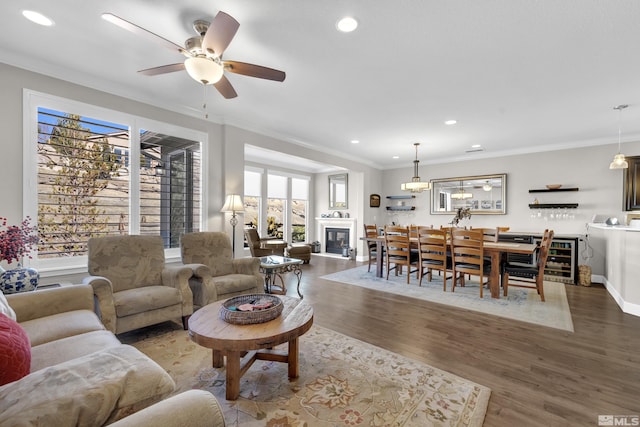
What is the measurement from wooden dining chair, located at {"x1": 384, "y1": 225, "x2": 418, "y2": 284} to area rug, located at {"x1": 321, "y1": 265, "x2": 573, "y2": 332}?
1.18 feet

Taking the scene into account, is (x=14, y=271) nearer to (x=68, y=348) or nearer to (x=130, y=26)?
(x=68, y=348)

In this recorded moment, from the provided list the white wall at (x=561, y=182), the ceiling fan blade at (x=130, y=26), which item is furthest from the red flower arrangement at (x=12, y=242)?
the white wall at (x=561, y=182)

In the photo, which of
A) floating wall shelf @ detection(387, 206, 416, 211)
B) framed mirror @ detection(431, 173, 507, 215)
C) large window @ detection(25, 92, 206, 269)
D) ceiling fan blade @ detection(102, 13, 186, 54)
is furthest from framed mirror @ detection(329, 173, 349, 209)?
ceiling fan blade @ detection(102, 13, 186, 54)

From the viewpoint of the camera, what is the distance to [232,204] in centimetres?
413

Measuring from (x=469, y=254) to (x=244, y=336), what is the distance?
11.8ft

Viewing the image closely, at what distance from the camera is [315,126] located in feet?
15.2

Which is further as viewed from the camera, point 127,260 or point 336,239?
point 336,239

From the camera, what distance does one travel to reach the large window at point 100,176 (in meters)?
2.82

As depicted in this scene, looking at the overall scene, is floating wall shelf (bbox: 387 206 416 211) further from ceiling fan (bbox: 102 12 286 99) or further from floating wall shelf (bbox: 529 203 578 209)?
ceiling fan (bbox: 102 12 286 99)

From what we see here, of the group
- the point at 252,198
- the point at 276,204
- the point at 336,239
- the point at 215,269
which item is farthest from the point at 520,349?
the point at 276,204

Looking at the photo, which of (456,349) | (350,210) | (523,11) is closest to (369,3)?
(523,11)

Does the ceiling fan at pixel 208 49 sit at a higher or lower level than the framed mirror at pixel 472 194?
higher

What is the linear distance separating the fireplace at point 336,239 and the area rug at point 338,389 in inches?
220

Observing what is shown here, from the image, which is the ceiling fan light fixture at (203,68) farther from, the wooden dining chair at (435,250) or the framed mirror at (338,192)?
the framed mirror at (338,192)
